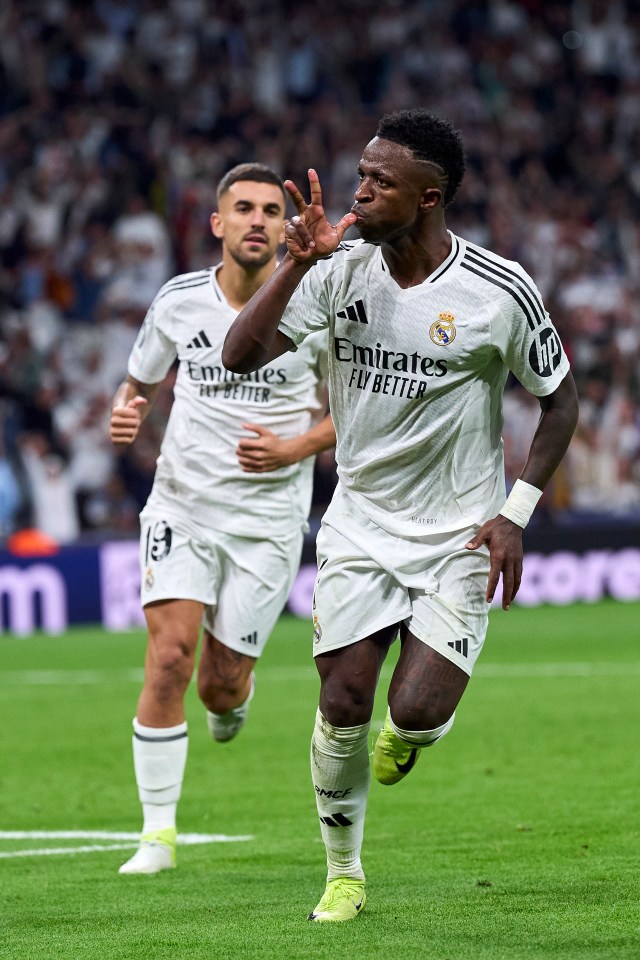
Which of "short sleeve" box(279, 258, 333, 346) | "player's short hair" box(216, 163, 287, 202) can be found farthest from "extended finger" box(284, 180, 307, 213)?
"player's short hair" box(216, 163, 287, 202)

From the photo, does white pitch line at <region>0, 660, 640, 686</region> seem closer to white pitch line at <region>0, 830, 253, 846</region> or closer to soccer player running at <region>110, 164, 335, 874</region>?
white pitch line at <region>0, 830, 253, 846</region>

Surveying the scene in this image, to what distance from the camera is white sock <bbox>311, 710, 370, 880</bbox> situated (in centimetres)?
527

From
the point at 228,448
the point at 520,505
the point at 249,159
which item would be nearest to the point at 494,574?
the point at 520,505

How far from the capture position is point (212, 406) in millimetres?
7047

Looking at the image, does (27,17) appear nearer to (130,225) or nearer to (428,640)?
(130,225)

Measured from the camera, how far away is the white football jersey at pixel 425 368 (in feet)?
16.9

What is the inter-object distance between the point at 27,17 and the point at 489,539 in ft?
58.5

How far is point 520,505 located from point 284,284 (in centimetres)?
105

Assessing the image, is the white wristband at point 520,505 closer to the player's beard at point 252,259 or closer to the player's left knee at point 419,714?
the player's left knee at point 419,714

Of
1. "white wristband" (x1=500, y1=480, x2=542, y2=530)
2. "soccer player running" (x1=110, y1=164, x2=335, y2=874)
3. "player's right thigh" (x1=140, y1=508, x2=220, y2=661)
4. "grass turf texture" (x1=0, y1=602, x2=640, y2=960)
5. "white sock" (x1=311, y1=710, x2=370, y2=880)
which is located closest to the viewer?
"grass turf texture" (x1=0, y1=602, x2=640, y2=960)

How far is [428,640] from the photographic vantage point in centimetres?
518

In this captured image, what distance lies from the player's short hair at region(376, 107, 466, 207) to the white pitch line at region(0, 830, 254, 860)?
3.21 m

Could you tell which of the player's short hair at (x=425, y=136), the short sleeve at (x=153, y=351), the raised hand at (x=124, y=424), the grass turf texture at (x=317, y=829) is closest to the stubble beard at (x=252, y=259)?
the short sleeve at (x=153, y=351)

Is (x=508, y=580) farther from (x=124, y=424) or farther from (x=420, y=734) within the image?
(x=124, y=424)
